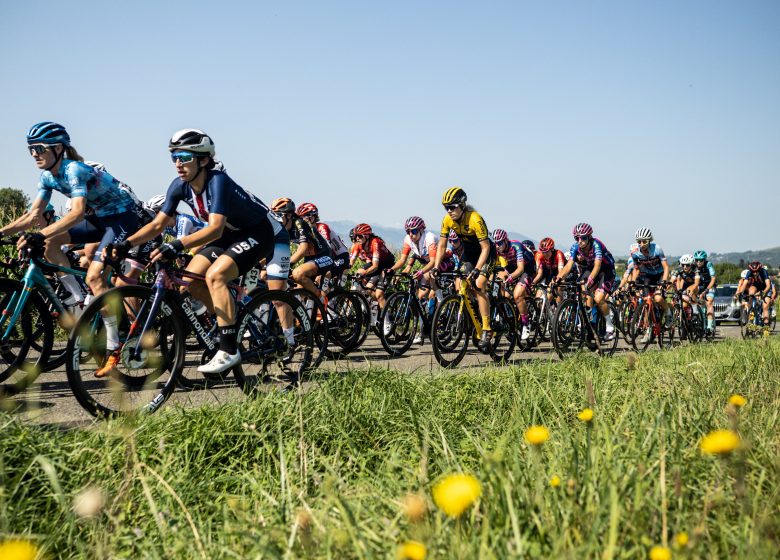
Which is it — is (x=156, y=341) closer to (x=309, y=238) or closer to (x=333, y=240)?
(x=309, y=238)

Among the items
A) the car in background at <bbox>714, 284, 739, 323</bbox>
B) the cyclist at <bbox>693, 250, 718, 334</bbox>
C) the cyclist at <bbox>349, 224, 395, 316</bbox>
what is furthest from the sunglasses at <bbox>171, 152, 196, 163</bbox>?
the car in background at <bbox>714, 284, 739, 323</bbox>

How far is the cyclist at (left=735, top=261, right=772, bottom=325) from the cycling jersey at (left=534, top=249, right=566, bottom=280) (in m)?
10.7

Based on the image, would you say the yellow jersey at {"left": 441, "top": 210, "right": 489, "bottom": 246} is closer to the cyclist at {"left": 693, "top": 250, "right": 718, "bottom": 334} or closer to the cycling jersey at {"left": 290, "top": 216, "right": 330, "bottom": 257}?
the cycling jersey at {"left": 290, "top": 216, "right": 330, "bottom": 257}

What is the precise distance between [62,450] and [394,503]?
1.86 metres

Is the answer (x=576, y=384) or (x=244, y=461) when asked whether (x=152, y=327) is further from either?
(x=576, y=384)

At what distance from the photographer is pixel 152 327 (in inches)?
193

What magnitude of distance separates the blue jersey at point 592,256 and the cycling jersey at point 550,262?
58.4 inches

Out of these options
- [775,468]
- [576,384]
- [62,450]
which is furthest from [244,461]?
[576,384]

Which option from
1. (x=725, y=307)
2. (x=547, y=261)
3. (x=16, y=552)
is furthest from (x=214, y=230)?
(x=725, y=307)

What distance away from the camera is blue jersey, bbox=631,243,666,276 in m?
13.7

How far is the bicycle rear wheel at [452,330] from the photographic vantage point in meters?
8.47

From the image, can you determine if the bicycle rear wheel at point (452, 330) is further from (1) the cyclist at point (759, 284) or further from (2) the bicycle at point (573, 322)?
(1) the cyclist at point (759, 284)

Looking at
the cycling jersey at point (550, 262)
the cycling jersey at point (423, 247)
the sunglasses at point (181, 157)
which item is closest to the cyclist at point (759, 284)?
the cycling jersey at point (550, 262)

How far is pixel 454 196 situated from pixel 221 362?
4.76 meters
